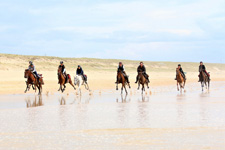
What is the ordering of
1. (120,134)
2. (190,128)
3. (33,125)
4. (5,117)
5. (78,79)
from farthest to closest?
(78,79) < (5,117) < (33,125) < (190,128) < (120,134)

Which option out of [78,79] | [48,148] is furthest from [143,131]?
[78,79]

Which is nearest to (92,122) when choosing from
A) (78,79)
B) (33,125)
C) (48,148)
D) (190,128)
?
(33,125)

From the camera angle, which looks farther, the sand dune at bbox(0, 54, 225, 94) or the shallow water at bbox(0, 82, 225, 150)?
the sand dune at bbox(0, 54, 225, 94)

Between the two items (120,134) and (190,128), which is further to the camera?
(190,128)

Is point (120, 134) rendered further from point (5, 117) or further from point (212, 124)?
point (5, 117)

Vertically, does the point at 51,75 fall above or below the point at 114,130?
below

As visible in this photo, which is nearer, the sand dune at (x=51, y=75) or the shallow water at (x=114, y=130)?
the shallow water at (x=114, y=130)

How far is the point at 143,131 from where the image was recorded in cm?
1048

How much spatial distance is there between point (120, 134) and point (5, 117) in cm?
586

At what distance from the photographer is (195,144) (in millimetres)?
8523

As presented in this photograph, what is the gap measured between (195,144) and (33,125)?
17.7ft

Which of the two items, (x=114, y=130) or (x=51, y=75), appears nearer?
(x=114, y=130)

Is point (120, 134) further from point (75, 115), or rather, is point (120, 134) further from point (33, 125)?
point (75, 115)

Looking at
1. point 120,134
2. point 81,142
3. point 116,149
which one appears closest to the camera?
point 116,149
